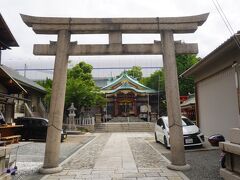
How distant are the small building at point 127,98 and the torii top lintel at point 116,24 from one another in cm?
3076

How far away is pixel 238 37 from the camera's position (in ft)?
30.5

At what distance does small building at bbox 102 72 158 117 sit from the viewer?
40.3 metres

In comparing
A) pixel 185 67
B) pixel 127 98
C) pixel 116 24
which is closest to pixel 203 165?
pixel 116 24

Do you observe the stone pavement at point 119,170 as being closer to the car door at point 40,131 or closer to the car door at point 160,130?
the car door at point 160,130

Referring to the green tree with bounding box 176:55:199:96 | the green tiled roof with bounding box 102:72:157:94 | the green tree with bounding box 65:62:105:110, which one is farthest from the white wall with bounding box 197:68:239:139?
the green tiled roof with bounding box 102:72:157:94

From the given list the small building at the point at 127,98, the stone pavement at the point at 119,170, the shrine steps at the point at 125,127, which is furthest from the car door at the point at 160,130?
the small building at the point at 127,98

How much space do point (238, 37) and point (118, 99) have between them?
3279 centimetres

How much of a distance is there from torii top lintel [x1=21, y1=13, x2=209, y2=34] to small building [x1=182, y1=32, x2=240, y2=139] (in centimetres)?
188

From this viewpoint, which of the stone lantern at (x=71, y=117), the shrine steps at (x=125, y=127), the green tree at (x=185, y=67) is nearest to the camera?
the stone lantern at (x=71, y=117)

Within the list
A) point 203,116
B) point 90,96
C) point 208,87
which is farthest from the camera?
point 90,96

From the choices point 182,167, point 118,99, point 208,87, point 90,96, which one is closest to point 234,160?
point 182,167

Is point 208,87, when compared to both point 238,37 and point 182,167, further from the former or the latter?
point 182,167

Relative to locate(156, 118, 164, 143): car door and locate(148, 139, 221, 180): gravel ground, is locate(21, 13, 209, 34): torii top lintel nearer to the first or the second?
locate(148, 139, 221, 180): gravel ground

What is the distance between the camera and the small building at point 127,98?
132 feet
